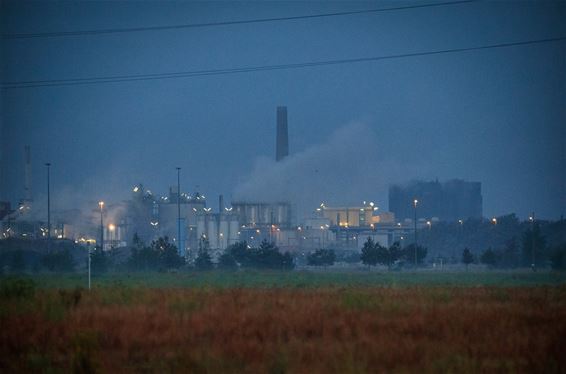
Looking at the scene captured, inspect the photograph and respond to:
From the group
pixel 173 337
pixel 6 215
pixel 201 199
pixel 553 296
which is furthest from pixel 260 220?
pixel 173 337

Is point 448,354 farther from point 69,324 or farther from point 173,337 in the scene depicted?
point 69,324

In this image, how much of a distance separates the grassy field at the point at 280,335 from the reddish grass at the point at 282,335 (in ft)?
0.10

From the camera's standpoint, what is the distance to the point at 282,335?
65.3ft

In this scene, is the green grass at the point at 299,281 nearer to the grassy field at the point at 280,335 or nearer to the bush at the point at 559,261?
the bush at the point at 559,261

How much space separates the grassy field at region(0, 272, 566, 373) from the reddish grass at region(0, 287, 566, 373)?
0.10 feet

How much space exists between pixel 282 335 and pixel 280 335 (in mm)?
243

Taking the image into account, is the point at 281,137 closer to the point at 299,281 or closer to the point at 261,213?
the point at 261,213

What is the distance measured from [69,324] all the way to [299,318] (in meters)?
6.27

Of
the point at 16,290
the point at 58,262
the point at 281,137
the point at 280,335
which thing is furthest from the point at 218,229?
the point at 280,335

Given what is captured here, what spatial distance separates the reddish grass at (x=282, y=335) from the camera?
1617cm

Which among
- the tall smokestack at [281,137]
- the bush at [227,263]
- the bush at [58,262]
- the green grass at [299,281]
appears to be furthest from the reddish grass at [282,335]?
the tall smokestack at [281,137]

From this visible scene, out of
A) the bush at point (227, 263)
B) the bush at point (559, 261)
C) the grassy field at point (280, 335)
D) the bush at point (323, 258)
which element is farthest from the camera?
the bush at point (323, 258)

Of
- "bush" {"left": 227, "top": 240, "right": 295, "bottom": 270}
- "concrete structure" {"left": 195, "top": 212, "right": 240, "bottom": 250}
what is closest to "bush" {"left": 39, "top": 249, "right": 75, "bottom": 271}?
"bush" {"left": 227, "top": 240, "right": 295, "bottom": 270}

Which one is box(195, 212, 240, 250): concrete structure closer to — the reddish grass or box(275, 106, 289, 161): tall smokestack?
box(275, 106, 289, 161): tall smokestack
